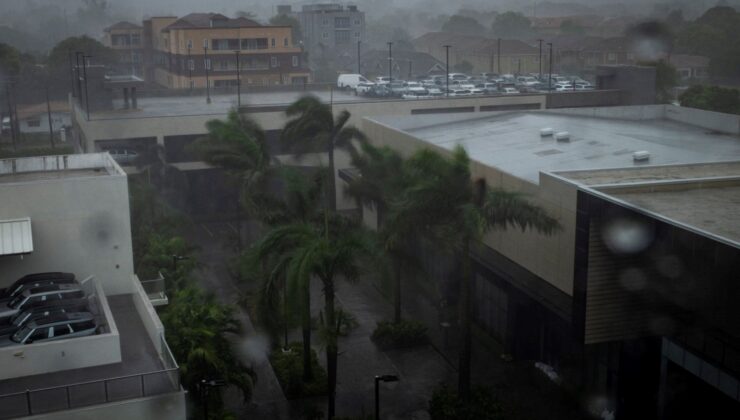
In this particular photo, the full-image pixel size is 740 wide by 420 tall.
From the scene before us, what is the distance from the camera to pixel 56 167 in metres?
15.2

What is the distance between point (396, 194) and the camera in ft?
47.4

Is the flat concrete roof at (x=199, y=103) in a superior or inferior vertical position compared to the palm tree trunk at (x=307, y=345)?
superior

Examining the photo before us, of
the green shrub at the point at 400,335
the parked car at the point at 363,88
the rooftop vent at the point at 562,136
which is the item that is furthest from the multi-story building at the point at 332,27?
the green shrub at the point at 400,335

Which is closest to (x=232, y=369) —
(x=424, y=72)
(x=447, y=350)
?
(x=447, y=350)

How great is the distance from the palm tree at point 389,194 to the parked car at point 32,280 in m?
5.28

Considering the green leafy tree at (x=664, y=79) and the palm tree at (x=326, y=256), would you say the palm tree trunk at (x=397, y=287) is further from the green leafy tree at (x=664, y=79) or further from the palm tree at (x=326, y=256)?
the green leafy tree at (x=664, y=79)

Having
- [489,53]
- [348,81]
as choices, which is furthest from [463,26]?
[348,81]

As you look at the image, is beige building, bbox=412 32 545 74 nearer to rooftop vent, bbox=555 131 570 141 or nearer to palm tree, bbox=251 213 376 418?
rooftop vent, bbox=555 131 570 141

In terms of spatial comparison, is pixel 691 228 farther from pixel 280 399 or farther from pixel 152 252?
pixel 152 252

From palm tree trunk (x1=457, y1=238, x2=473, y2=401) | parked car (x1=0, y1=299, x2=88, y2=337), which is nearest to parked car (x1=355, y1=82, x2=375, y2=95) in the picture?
palm tree trunk (x1=457, y1=238, x2=473, y2=401)

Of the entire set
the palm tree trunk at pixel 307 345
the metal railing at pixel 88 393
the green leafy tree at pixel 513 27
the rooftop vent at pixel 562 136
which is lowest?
the palm tree trunk at pixel 307 345

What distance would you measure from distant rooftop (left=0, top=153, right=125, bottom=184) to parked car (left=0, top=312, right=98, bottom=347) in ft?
13.6

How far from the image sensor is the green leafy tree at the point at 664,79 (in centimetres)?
4487

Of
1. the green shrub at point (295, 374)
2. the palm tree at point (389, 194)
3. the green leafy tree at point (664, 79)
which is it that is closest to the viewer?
the palm tree at point (389, 194)
